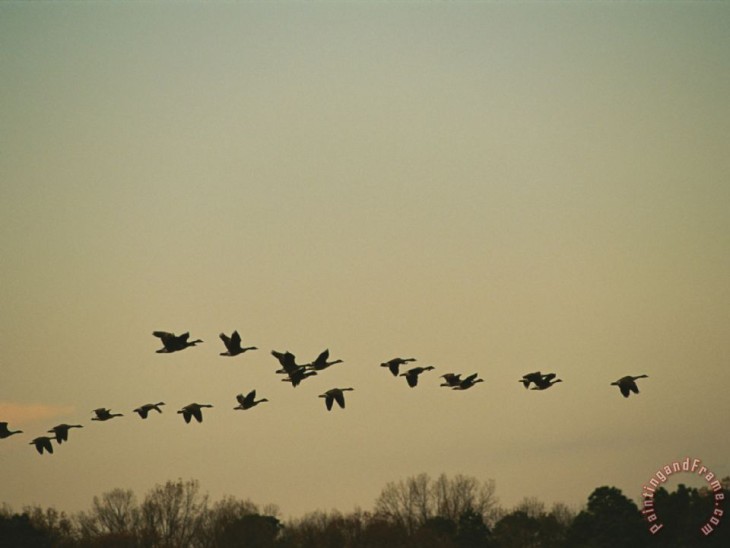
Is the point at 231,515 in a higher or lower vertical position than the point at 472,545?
higher

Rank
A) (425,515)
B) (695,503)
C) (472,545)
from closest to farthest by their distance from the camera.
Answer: (695,503) < (472,545) < (425,515)

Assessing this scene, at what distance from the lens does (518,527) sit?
85.7 m

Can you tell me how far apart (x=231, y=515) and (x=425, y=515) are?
19978mm

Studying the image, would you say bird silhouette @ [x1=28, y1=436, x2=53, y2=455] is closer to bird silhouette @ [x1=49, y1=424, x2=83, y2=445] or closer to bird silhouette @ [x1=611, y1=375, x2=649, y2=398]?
bird silhouette @ [x1=49, y1=424, x2=83, y2=445]

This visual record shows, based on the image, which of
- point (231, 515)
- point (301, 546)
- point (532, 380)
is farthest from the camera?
point (231, 515)

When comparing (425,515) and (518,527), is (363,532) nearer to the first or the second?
(518,527)

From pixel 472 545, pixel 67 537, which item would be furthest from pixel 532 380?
pixel 67 537

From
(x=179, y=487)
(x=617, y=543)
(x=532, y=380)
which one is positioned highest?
(x=179, y=487)

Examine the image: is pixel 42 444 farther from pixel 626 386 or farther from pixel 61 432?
pixel 626 386

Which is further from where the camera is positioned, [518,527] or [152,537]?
[518,527]

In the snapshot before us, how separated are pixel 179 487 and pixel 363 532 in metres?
17.2

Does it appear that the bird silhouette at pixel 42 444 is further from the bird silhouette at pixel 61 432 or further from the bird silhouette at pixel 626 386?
the bird silhouette at pixel 626 386

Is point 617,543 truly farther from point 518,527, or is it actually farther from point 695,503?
point 518,527

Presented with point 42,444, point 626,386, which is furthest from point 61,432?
point 626,386
